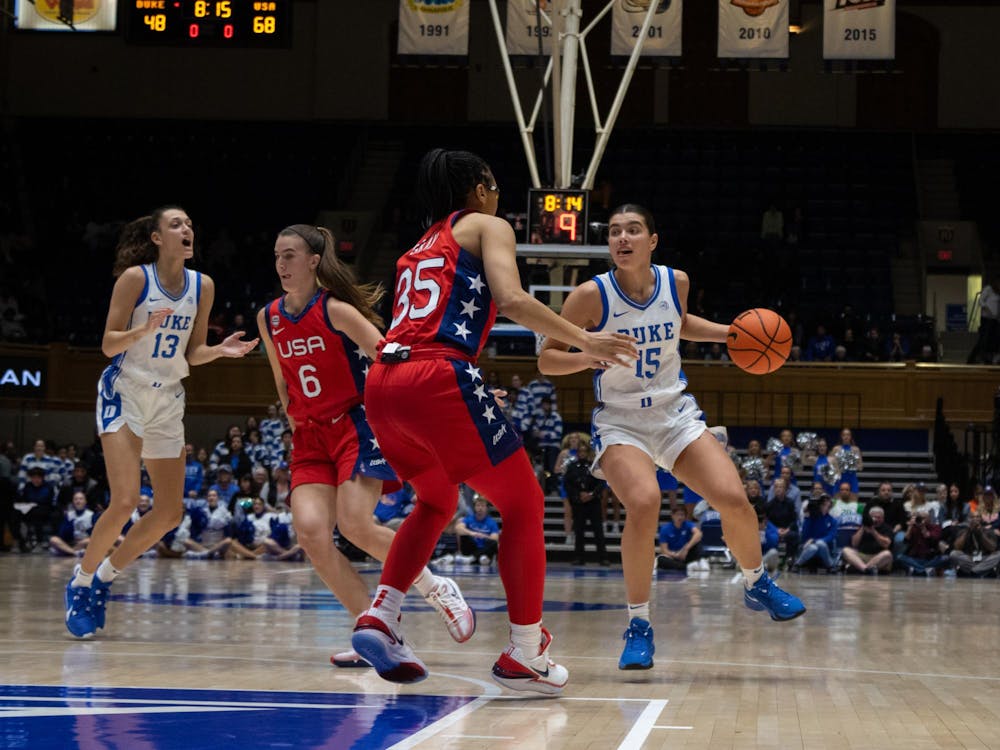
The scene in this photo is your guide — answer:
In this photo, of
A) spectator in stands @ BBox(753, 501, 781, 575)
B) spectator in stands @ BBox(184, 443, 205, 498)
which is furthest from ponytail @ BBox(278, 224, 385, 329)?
spectator in stands @ BBox(184, 443, 205, 498)

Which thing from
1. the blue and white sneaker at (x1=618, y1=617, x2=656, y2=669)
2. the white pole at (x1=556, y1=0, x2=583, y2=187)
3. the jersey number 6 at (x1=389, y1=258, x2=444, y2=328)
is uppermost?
the white pole at (x1=556, y1=0, x2=583, y2=187)

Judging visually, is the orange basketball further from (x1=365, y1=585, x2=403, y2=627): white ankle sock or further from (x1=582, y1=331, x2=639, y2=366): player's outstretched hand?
(x1=365, y1=585, x2=403, y2=627): white ankle sock

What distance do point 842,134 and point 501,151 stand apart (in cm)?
732

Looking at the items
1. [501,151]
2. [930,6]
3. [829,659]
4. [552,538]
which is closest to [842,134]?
[930,6]

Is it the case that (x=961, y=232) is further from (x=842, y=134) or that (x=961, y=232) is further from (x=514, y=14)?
(x=514, y=14)

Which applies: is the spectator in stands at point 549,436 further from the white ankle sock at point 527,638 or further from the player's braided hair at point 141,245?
the white ankle sock at point 527,638

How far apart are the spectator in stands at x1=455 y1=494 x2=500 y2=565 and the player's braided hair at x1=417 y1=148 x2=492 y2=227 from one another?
470 inches

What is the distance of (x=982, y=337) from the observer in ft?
76.4

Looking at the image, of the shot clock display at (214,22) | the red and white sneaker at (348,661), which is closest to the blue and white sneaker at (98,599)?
the red and white sneaker at (348,661)

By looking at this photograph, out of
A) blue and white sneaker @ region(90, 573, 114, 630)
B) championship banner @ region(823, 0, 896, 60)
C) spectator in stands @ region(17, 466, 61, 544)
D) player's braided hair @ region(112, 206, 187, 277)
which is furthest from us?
championship banner @ region(823, 0, 896, 60)

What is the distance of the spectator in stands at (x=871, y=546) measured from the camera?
1605cm

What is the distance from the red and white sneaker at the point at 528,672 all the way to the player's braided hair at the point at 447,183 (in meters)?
1.50

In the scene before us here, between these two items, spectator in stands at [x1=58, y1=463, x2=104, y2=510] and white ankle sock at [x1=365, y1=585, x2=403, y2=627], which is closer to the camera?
white ankle sock at [x1=365, y1=585, x2=403, y2=627]

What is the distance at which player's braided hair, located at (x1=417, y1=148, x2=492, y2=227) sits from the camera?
491 cm
